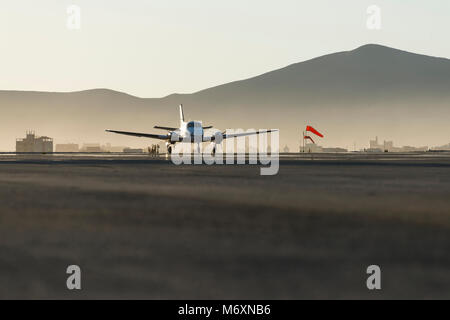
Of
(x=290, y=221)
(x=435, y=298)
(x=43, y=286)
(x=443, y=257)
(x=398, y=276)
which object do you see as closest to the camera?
(x=435, y=298)

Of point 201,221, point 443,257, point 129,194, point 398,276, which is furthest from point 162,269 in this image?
point 129,194

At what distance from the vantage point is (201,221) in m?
18.6

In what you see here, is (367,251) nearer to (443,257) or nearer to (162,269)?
(443,257)

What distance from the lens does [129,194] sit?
28875mm

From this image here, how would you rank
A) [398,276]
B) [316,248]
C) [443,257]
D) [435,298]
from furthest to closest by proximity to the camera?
[316,248]
[443,257]
[398,276]
[435,298]
